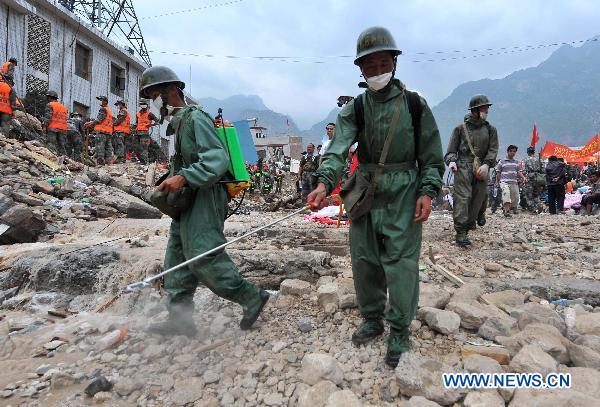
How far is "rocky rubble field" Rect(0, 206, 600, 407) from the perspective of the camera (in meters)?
2.02

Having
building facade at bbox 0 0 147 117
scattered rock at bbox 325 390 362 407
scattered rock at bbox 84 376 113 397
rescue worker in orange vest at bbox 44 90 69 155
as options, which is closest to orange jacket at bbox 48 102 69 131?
rescue worker in orange vest at bbox 44 90 69 155

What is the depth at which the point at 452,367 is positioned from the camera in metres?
2.11

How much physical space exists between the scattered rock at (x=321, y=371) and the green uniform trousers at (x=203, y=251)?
2.35 ft

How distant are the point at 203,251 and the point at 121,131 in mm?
13509

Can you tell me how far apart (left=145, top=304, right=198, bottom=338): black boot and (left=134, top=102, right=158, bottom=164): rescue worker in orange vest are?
13348 mm

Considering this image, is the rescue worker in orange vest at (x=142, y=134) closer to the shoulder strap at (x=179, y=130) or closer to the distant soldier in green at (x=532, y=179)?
the distant soldier in green at (x=532, y=179)

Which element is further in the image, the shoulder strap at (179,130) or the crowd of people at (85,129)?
the crowd of people at (85,129)

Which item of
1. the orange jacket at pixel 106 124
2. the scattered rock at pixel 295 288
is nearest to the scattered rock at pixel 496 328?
the scattered rock at pixel 295 288

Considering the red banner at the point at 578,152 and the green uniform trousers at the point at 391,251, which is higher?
the red banner at the point at 578,152

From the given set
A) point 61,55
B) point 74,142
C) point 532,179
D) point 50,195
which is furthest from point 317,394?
point 61,55

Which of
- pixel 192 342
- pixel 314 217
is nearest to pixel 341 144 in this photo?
pixel 192 342

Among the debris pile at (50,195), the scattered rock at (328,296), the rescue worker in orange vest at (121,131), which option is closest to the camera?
the scattered rock at (328,296)

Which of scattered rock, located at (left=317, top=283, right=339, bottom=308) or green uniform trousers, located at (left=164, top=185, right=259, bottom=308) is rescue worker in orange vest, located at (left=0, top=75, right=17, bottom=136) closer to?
green uniform trousers, located at (left=164, top=185, right=259, bottom=308)

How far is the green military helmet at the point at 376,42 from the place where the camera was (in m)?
2.22
